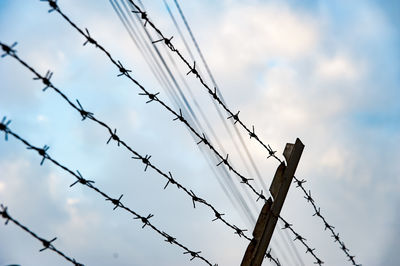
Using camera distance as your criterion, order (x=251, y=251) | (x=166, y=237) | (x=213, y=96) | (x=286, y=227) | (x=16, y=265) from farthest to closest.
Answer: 1. (x=286, y=227)
2. (x=213, y=96)
3. (x=251, y=251)
4. (x=166, y=237)
5. (x=16, y=265)

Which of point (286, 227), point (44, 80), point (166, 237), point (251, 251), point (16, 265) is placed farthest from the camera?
point (286, 227)

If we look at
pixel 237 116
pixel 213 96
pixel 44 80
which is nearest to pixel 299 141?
pixel 237 116

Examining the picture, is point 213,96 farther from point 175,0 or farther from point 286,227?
point 286,227

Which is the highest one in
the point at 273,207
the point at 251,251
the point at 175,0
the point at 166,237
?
the point at 175,0

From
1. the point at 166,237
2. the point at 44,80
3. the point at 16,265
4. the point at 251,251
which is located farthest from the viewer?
the point at 251,251

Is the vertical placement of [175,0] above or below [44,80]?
above

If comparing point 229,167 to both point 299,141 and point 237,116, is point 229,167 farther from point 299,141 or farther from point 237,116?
point 299,141

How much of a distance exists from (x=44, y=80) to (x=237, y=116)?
159cm

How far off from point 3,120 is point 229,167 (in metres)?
1.64

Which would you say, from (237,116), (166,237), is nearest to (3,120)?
(166,237)

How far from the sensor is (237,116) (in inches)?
123

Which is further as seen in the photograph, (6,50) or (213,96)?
(213,96)

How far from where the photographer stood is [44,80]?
193cm

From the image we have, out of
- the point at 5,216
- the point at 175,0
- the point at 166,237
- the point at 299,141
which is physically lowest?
the point at 5,216
